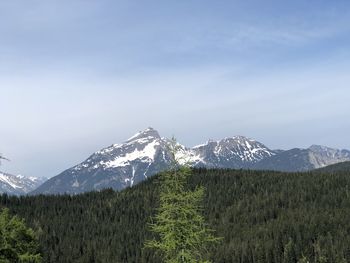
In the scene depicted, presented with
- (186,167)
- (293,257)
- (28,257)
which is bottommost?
(293,257)

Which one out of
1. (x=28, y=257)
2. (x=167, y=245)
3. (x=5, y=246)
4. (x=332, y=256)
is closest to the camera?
(x=167, y=245)

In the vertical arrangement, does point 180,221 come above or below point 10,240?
above

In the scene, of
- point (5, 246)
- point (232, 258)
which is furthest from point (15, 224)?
point (232, 258)

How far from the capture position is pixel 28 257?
109ft

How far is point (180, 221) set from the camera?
2494 cm

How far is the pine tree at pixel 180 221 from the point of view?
81.5ft

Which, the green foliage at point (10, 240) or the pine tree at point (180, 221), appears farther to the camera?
the green foliage at point (10, 240)

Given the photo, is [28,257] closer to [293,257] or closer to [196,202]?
[196,202]

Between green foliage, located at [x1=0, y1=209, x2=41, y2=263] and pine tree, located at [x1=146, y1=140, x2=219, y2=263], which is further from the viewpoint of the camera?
green foliage, located at [x1=0, y1=209, x2=41, y2=263]

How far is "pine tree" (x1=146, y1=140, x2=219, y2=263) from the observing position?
2484cm

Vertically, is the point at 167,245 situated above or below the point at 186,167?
below

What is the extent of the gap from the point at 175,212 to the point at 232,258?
564ft

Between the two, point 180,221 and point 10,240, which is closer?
point 180,221

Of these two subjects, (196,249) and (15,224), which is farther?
(15,224)
